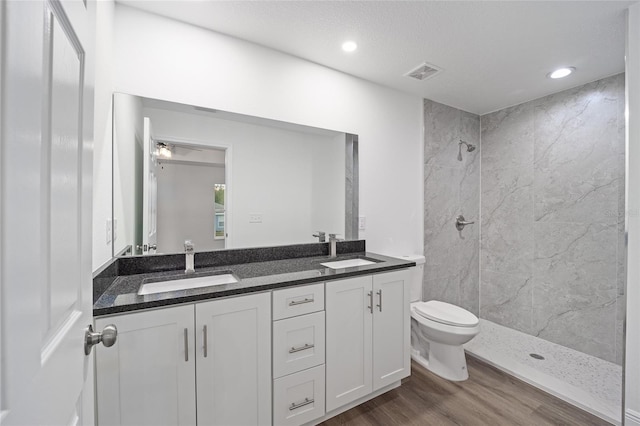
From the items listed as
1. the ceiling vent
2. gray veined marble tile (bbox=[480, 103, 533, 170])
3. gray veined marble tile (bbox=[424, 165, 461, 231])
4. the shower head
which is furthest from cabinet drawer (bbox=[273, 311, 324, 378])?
gray veined marble tile (bbox=[480, 103, 533, 170])

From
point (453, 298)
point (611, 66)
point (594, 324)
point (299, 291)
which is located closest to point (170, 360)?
point (299, 291)

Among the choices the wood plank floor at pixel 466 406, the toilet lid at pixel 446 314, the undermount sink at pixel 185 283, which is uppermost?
the undermount sink at pixel 185 283

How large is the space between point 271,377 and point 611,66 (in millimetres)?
3292

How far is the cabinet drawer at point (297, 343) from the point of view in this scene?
1410 millimetres

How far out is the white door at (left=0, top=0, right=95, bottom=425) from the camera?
1.07 feet

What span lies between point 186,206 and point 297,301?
3.05ft

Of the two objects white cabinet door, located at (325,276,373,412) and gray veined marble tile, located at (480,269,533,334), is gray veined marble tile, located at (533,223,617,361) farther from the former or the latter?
white cabinet door, located at (325,276,373,412)

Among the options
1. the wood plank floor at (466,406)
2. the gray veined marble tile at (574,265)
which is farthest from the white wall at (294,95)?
the gray veined marble tile at (574,265)

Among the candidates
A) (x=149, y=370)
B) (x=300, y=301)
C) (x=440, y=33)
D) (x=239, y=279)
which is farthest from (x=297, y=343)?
(x=440, y=33)

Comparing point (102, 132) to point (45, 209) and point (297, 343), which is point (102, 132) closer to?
point (45, 209)

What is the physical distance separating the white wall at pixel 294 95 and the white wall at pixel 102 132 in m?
0.15

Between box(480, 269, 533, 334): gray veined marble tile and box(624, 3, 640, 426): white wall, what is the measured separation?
55.7 inches

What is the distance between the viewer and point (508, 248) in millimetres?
2895

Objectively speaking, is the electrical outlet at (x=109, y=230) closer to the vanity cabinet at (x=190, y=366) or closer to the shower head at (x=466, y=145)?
the vanity cabinet at (x=190, y=366)
